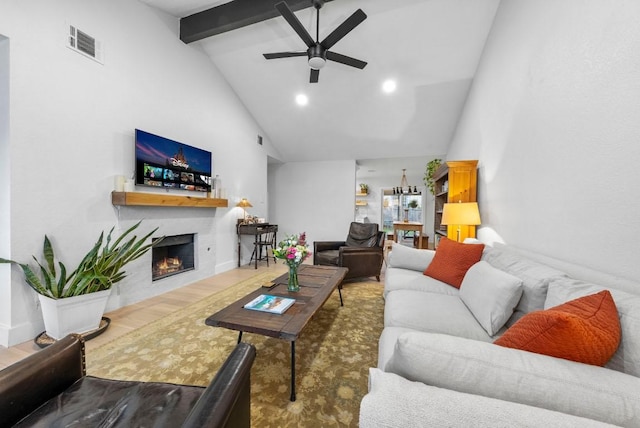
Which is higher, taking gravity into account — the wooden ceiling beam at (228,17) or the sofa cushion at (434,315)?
the wooden ceiling beam at (228,17)

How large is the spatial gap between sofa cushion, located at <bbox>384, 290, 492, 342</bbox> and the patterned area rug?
468 mm

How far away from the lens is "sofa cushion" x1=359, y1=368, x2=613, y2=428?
22.8 inches

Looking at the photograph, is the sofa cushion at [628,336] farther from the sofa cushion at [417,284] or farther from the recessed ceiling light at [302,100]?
the recessed ceiling light at [302,100]

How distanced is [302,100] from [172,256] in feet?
11.4

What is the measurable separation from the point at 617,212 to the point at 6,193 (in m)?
4.17

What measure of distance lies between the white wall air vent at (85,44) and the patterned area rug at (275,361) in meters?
2.74

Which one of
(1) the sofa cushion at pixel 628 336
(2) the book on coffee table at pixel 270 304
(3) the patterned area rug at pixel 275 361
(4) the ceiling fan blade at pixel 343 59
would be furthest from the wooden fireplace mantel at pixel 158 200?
(1) the sofa cushion at pixel 628 336

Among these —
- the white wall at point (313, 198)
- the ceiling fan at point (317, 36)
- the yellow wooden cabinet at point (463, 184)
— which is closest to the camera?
the ceiling fan at point (317, 36)

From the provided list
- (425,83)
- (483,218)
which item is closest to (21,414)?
(483,218)

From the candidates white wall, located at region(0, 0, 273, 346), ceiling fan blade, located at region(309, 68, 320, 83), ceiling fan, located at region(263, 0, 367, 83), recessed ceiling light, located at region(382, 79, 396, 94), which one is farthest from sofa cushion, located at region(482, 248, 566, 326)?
Result: white wall, located at region(0, 0, 273, 346)

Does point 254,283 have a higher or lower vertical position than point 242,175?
lower

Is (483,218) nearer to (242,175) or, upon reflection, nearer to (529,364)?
(529,364)

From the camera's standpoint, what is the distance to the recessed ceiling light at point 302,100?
15.2 feet

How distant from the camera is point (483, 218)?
3.20 metres
